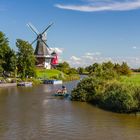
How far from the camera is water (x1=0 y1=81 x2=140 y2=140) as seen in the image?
1385 inches

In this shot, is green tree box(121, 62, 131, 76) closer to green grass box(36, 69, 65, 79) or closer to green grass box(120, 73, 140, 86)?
green grass box(36, 69, 65, 79)

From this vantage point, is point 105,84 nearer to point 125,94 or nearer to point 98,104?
point 98,104

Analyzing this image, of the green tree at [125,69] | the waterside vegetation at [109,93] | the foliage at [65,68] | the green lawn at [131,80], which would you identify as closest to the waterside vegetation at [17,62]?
the green tree at [125,69]

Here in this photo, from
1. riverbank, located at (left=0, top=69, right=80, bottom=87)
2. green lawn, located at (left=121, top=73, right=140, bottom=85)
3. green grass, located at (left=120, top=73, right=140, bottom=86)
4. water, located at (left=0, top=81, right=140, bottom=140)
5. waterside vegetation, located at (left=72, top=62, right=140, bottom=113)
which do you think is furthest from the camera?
riverbank, located at (left=0, top=69, right=80, bottom=87)

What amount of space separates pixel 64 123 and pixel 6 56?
77.1 metres

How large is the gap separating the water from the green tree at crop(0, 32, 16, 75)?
58895 mm

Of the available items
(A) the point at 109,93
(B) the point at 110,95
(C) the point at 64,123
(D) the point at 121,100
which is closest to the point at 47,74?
(A) the point at 109,93

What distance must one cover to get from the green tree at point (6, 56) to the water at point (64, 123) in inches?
2319

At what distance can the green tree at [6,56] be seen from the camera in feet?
374

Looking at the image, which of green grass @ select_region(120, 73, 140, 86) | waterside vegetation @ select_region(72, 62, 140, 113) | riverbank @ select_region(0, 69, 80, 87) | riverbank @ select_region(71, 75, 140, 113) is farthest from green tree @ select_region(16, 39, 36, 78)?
riverbank @ select_region(71, 75, 140, 113)

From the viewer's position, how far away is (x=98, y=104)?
56.7 metres

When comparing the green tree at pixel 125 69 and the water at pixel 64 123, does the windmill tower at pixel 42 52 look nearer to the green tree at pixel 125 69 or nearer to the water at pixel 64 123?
the green tree at pixel 125 69

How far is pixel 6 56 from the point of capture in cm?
11569

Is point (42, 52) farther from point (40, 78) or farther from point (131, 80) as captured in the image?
point (131, 80)
